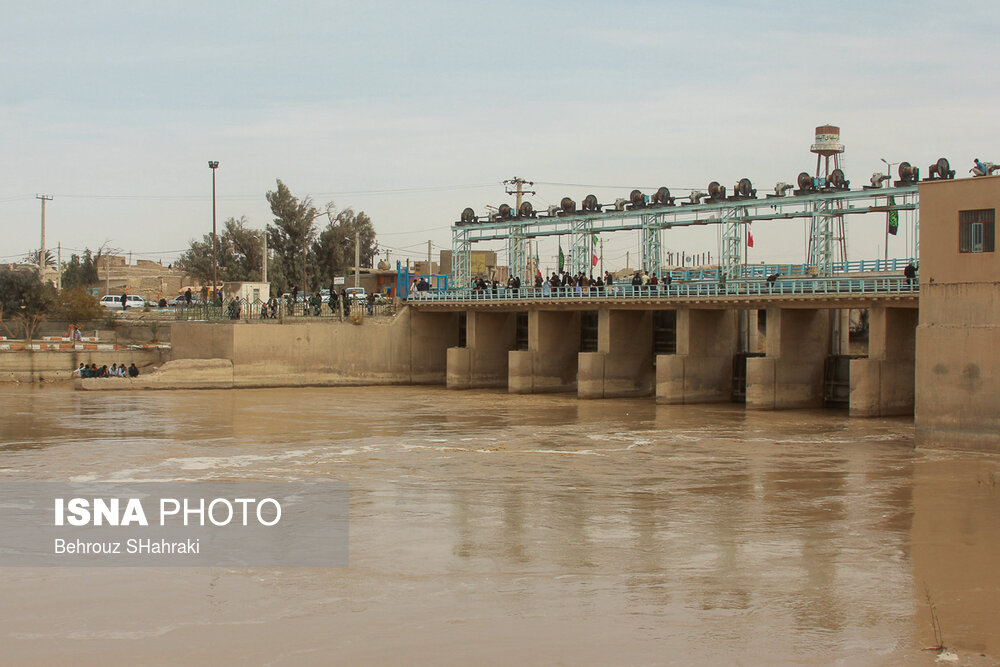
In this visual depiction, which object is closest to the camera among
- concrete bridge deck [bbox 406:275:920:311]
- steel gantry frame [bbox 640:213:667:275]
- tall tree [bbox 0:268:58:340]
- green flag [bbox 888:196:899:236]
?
concrete bridge deck [bbox 406:275:920:311]

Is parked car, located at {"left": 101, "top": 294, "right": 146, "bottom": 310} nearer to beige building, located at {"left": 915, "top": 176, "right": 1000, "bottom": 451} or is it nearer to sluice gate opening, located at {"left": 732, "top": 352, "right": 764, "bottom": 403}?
sluice gate opening, located at {"left": 732, "top": 352, "right": 764, "bottom": 403}

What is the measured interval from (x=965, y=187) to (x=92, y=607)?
2127 cm

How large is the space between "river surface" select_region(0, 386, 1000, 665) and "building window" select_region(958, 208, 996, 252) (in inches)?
192

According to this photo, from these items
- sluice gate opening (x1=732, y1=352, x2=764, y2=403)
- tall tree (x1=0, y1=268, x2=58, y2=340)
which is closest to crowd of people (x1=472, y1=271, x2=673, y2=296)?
sluice gate opening (x1=732, y1=352, x2=764, y2=403)

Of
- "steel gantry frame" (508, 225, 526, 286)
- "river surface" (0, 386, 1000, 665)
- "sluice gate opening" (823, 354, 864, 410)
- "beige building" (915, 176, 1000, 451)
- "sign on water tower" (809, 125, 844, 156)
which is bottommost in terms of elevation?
"river surface" (0, 386, 1000, 665)

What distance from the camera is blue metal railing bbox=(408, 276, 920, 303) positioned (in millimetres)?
35938

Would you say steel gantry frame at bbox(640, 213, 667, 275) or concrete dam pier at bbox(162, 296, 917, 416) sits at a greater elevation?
steel gantry frame at bbox(640, 213, 667, 275)

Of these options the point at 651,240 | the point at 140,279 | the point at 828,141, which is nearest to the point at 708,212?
the point at 651,240

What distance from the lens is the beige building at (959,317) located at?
2456 cm

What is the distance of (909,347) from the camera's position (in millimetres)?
36844

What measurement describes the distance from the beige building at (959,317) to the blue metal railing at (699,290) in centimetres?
929

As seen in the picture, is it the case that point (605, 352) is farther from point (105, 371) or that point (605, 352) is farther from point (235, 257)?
point (235, 257)

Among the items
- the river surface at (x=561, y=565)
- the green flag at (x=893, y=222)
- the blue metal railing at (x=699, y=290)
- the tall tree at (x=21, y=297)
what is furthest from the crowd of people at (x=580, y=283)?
→ the tall tree at (x=21, y=297)

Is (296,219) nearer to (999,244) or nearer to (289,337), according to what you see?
(289,337)
